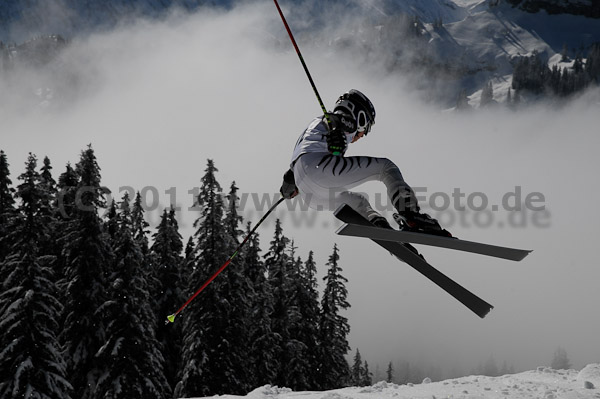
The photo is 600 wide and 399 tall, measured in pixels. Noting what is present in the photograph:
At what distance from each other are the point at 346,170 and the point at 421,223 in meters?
1.10

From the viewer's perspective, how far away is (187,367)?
22.4 m

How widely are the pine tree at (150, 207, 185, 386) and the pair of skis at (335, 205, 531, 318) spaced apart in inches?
797

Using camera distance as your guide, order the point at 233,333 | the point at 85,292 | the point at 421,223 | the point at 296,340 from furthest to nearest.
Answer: the point at 296,340, the point at 233,333, the point at 85,292, the point at 421,223

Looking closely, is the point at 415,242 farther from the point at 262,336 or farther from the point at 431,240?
the point at 262,336

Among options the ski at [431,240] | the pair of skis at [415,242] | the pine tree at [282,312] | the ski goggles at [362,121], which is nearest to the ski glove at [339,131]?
the ski goggles at [362,121]

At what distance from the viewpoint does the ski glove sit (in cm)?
661

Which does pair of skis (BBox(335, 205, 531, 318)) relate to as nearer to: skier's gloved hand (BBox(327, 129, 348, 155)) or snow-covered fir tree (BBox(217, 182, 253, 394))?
skier's gloved hand (BBox(327, 129, 348, 155))

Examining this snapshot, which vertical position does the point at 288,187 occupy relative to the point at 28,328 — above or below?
above

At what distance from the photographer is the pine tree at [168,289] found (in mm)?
26469

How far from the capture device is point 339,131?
6691 millimetres

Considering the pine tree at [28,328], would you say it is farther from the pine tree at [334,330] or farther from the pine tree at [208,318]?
the pine tree at [334,330]

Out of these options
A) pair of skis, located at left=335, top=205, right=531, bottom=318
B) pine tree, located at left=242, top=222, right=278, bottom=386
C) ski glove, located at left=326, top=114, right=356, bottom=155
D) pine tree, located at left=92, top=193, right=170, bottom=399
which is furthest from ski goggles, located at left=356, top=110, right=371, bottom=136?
pine tree, located at left=242, top=222, right=278, bottom=386

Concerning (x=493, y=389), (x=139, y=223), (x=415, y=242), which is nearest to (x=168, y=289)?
(x=139, y=223)

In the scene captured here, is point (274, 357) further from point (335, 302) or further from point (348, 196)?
point (348, 196)
